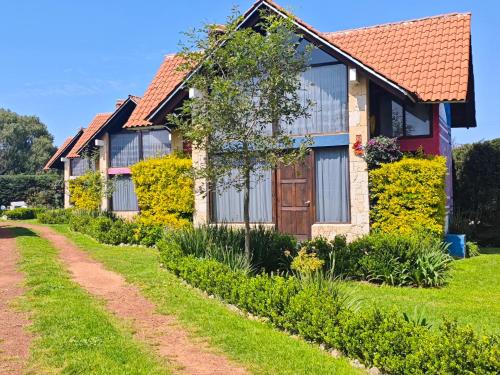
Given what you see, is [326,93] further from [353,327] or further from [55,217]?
[55,217]

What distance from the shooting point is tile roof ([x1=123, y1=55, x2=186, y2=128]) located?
18391 millimetres

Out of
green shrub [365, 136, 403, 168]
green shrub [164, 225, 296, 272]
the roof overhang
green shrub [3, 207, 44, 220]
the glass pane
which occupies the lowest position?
green shrub [164, 225, 296, 272]

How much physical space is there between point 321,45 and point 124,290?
29.7 feet

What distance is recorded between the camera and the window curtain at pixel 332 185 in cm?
1480

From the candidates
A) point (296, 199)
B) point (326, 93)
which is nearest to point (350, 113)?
point (326, 93)

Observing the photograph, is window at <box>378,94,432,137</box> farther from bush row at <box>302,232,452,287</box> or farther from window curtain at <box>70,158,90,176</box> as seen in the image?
window curtain at <box>70,158,90,176</box>

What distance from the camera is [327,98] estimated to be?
15008mm

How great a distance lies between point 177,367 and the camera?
568cm

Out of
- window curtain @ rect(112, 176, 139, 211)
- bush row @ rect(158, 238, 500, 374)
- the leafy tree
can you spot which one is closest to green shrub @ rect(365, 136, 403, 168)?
bush row @ rect(158, 238, 500, 374)

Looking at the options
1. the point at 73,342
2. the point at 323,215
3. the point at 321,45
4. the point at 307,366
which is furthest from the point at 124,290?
the point at 321,45

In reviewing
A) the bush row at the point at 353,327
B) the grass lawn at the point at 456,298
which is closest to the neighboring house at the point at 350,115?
the grass lawn at the point at 456,298

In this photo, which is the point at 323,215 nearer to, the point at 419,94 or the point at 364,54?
the point at 419,94

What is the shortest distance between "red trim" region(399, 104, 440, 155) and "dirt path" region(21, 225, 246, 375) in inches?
364

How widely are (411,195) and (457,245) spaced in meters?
2.62
